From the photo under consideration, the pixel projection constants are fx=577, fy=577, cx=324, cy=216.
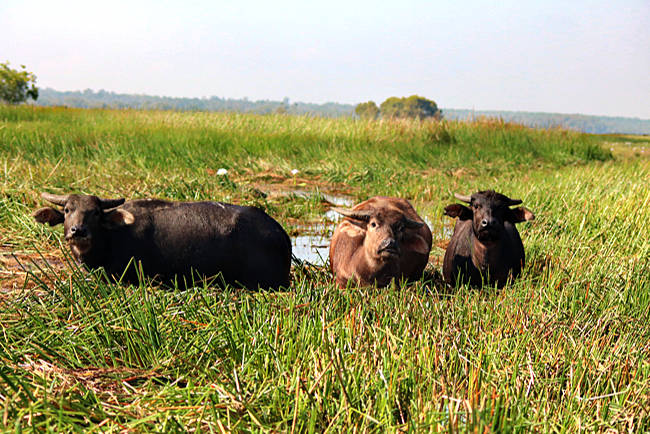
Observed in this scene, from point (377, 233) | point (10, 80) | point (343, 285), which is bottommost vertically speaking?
point (343, 285)

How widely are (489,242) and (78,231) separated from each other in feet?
10.6

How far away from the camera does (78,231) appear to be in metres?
4.14

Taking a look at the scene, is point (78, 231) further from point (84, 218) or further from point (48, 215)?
point (48, 215)

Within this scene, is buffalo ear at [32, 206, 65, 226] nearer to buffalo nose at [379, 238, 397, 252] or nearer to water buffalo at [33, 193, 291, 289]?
water buffalo at [33, 193, 291, 289]

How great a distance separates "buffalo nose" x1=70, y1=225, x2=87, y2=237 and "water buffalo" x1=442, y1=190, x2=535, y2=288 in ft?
9.46

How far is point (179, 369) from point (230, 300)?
31.1 inches

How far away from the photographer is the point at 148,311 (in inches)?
120

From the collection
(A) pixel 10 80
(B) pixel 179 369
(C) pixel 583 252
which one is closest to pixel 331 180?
(C) pixel 583 252

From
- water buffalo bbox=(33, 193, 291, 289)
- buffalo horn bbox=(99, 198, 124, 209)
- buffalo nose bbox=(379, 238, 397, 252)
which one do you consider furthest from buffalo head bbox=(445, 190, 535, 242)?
buffalo horn bbox=(99, 198, 124, 209)

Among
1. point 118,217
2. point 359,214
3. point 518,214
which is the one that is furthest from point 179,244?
point 518,214

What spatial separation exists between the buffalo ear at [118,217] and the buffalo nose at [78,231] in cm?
22

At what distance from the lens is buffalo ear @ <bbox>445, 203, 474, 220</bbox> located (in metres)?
4.92

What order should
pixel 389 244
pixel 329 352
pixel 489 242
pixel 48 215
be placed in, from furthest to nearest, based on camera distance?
pixel 489 242 < pixel 48 215 < pixel 389 244 < pixel 329 352

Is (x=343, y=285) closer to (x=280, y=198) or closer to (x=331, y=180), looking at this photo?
(x=280, y=198)
